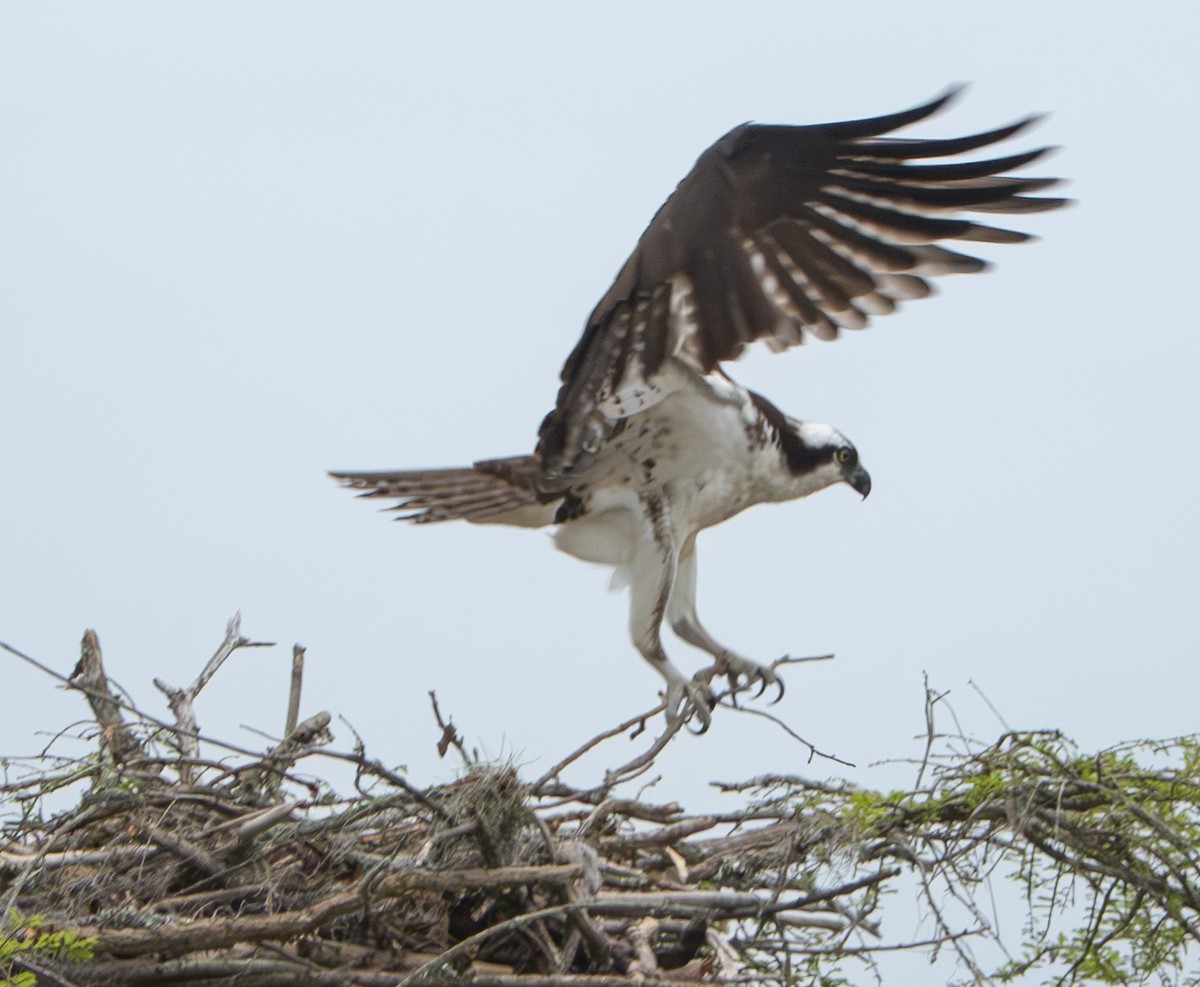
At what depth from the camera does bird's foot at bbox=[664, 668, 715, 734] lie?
13.1 ft

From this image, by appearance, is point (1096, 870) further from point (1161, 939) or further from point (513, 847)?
point (513, 847)

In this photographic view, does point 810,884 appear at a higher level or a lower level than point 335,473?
lower

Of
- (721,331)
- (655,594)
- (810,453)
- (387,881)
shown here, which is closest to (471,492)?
(655,594)

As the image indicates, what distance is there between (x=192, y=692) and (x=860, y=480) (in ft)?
6.74

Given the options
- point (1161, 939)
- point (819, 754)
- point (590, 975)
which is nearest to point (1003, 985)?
point (1161, 939)

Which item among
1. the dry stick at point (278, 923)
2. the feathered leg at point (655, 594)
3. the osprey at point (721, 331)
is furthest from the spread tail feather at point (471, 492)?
the dry stick at point (278, 923)

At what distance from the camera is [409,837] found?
3.25m

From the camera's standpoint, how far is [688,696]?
4.00 m

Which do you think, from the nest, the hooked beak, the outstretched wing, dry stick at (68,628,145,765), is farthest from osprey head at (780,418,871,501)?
dry stick at (68,628,145,765)

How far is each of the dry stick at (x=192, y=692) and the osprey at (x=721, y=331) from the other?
76 cm

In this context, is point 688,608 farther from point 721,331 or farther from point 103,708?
point 103,708

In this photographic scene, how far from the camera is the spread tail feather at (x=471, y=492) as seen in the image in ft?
14.5

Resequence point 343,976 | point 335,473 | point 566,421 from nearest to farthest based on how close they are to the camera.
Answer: point 343,976 → point 566,421 → point 335,473

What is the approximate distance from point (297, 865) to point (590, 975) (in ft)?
2.34
